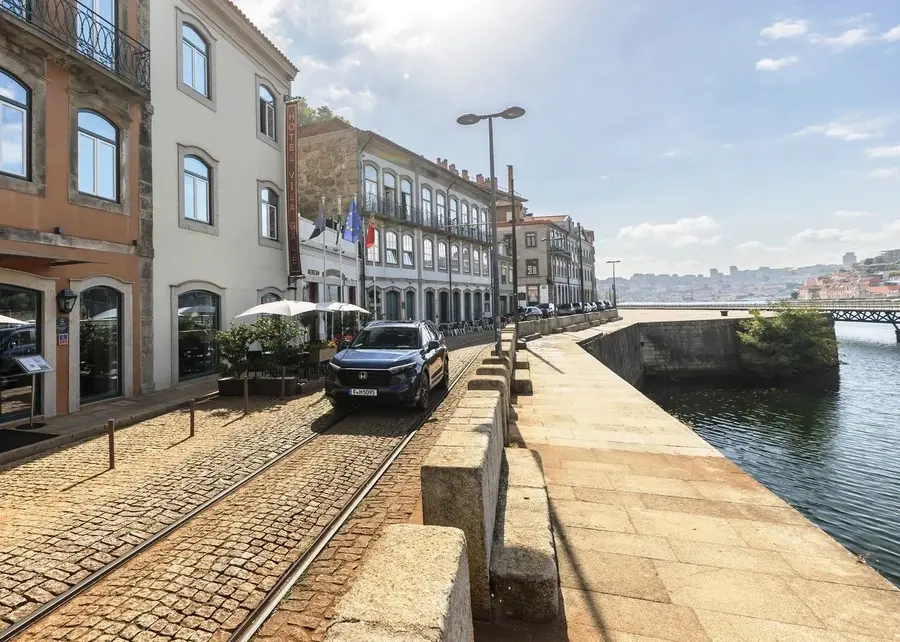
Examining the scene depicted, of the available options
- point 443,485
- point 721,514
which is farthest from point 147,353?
point 721,514

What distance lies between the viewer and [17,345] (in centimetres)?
923

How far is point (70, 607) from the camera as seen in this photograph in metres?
3.40

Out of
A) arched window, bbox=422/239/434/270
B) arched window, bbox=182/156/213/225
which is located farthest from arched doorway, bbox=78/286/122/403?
arched window, bbox=422/239/434/270

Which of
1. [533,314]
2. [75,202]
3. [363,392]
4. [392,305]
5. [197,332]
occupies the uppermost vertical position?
[75,202]

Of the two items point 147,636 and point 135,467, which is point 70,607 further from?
point 135,467

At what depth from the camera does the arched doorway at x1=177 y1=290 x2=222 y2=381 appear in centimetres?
1329

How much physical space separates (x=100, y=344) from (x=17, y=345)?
1803 millimetres

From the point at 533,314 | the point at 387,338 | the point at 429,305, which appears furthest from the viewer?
the point at 533,314

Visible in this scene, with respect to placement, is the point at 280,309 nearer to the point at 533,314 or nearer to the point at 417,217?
the point at 417,217

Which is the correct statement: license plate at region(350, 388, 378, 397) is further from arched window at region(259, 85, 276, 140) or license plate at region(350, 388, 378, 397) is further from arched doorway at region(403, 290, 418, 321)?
arched doorway at region(403, 290, 418, 321)

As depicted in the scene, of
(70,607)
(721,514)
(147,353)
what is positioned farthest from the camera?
(147,353)

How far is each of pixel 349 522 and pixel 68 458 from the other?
17.6 ft

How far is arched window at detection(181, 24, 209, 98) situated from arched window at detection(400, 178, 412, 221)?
1528 centimetres

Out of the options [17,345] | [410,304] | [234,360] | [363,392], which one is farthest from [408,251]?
[17,345]
